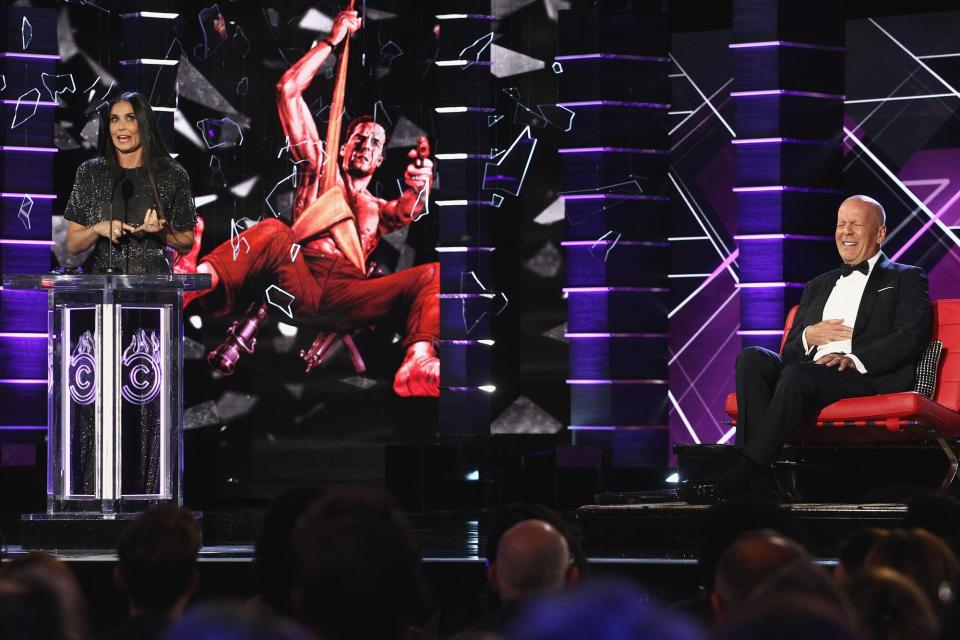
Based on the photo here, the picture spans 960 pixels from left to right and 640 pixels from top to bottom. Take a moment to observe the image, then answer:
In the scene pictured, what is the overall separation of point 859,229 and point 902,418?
774 mm

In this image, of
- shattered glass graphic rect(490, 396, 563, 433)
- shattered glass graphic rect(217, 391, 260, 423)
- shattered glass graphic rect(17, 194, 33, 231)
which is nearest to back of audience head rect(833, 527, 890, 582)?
shattered glass graphic rect(490, 396, 563, 433)

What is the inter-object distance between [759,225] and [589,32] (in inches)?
58.9

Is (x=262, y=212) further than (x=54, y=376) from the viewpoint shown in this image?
Yes

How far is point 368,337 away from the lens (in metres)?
8.12

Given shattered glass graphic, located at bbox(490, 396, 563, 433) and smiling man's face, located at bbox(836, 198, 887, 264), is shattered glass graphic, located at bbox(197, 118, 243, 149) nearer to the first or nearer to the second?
shattered glass graphic, located at bbox(490, 396, 563, 433)

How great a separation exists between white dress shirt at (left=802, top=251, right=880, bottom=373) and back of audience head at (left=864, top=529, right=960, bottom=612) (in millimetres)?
3024

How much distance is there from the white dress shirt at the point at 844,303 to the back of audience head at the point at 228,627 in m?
4.21

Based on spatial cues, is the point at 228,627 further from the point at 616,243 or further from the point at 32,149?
the point at 32,149

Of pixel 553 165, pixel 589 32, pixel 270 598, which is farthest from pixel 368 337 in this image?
pixel 270 598

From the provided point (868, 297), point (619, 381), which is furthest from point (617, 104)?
point (868, 297)

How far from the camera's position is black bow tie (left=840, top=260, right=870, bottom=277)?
5.08m

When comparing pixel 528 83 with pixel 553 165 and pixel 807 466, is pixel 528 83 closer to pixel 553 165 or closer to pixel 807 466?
pixel 553 165

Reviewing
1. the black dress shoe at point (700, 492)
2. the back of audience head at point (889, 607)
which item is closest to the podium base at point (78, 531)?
the black dress shoe at point (700, 492)

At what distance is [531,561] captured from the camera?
202cm
